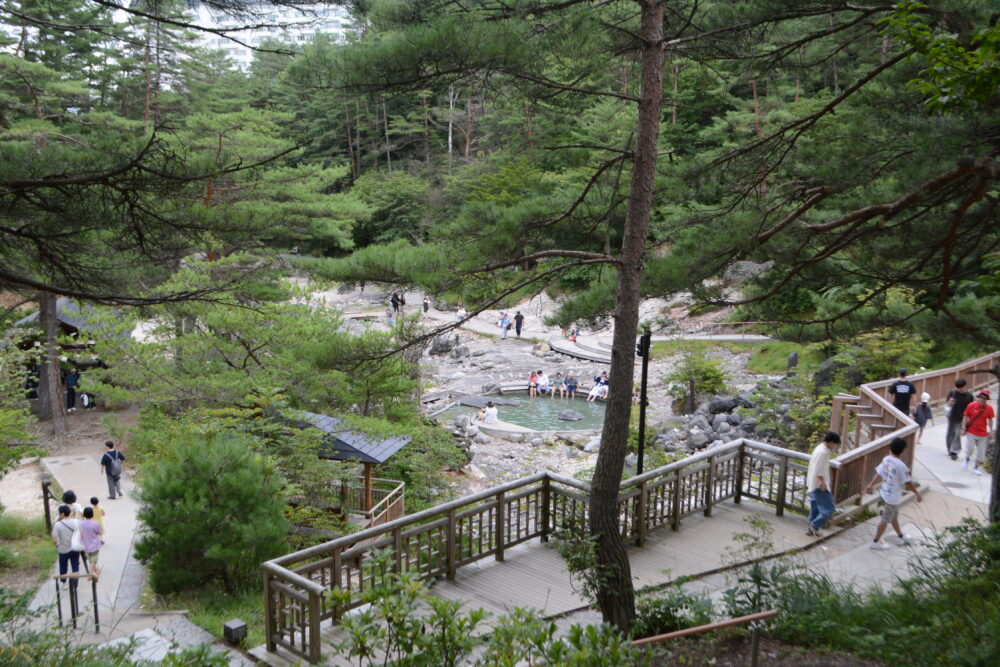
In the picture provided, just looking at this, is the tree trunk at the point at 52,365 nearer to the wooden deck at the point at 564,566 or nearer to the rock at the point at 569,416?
the wooden deck at the point at 564,566

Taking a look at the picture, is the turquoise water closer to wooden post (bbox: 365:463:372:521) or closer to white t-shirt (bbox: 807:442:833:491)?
wooden post (bbox: 365:463:372:521)

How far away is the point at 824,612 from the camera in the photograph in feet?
19.1

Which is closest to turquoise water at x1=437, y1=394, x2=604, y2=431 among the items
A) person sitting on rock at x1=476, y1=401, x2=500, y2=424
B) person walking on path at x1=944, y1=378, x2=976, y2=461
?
person sitting on rock at x1=476, y1=401, x2=500, y2=424

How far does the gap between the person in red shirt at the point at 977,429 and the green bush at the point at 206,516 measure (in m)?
10.2

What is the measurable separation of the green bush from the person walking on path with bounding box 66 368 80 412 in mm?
14444

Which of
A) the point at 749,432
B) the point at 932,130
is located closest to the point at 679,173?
the point at 932,130

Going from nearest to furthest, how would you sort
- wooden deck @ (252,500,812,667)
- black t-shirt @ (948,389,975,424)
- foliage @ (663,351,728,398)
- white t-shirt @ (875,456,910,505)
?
wooden deck @ (252,500,812,667) → white t-shirt @ (875,456,910,505) → black t-shirt @ (948,389,975,424) → foliage @ (663,351,728,398)

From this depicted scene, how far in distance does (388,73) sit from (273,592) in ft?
15.6

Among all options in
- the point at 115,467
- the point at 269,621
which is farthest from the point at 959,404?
the point at 115,467

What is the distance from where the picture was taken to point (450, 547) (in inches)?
308

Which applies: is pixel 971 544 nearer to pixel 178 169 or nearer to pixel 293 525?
pixel 178 169

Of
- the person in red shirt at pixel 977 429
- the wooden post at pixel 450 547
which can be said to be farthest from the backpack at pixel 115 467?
the person in red shirt at pixel 977 429

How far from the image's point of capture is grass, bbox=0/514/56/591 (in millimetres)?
10820

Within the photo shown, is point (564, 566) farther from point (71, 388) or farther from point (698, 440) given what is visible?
point (71, 388)
